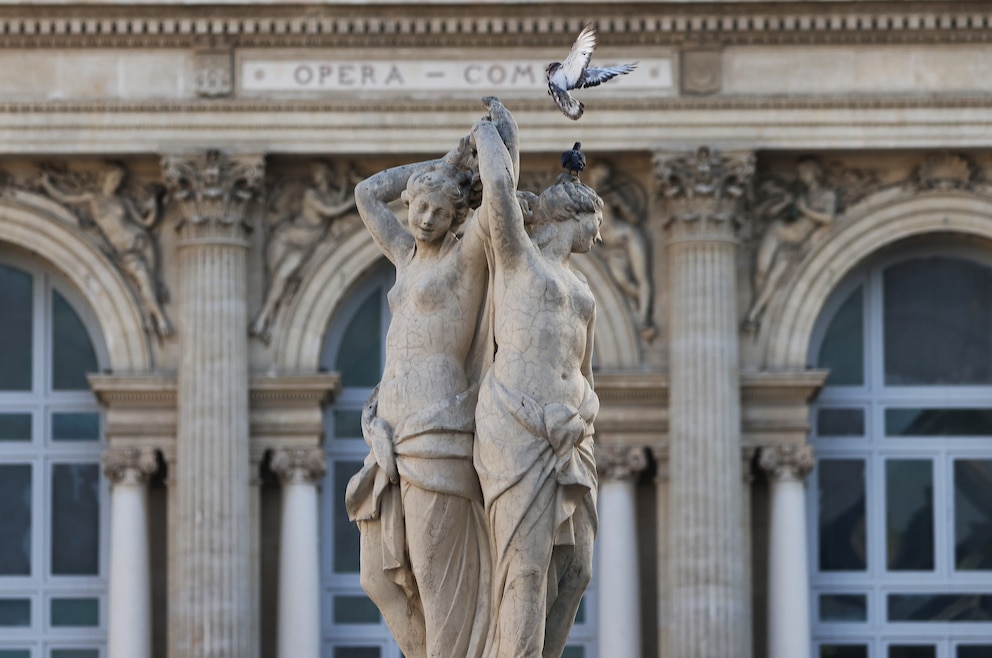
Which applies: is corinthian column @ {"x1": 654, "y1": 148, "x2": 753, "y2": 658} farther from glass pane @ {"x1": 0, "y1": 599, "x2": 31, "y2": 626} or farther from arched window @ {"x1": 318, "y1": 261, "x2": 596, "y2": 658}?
glass pane @ {"x1": 0, "y1": 599, "x2": 31, "y2": 626}

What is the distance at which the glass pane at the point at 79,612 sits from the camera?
29656 mm

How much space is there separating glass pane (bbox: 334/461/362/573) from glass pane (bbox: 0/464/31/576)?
321cm

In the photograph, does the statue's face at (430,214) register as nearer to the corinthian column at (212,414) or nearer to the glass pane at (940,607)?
the corinthian column at (212,414)

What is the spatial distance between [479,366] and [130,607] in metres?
17.4

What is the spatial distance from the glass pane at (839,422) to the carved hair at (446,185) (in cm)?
1813

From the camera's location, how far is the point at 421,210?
11914 mm

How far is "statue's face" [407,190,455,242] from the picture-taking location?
11.9 m

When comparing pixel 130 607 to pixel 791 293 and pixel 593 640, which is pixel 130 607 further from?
pixel 791 293

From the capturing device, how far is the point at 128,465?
1139 inches

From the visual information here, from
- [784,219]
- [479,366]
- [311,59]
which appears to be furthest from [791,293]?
[479,366]

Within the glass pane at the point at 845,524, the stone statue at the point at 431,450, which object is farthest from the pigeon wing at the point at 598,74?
the glass pane at the point at 845,524

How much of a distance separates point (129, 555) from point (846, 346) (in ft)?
25.4

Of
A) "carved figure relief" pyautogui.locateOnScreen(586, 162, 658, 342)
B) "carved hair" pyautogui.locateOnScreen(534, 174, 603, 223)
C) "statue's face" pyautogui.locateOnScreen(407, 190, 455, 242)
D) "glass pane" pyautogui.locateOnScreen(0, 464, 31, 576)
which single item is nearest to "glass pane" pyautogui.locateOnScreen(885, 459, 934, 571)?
"carved figure relief" pyautogui.locateOnScreen(586, 162, 658, 342)

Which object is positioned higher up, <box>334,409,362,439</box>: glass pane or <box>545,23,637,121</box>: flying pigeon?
<box>334,409,362,439</box>: glass pane
